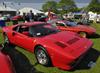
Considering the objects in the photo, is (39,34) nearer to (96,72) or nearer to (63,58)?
(63,58)

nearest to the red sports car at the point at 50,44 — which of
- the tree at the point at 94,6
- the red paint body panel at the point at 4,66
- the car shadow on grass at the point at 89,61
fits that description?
the car shadow on grass at the point at 89,61

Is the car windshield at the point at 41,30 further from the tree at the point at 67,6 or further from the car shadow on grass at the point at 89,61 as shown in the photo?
the tree at the point at 67,6

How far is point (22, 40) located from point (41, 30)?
764 mm

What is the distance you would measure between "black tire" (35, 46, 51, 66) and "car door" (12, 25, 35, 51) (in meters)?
0.41

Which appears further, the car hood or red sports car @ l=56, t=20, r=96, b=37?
red sports car @ l=56, t=20, r=96, b=37

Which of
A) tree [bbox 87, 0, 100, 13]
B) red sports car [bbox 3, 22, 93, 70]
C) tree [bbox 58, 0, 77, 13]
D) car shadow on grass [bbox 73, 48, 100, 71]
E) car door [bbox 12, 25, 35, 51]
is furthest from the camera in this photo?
tree [bbox 58, 0, 77, 13]

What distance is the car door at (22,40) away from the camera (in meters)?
7.14

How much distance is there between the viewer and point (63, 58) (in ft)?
19.0

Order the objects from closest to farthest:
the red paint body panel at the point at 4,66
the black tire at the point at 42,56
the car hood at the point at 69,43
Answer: the red paint body panel at the point at 4,66 → the car hood at the point at 69,43 → the black tire at the point at 42,56

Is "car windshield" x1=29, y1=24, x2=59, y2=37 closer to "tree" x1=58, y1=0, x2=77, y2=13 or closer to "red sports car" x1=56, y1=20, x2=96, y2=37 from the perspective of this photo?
"red sports car" x1=56, y1=20, x2=96, y2=37

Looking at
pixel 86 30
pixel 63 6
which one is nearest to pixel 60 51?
pixel 86 30

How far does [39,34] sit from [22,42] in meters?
0.77

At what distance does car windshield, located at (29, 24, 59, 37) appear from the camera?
7.36 m

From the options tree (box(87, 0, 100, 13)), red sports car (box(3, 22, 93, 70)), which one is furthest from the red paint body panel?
tree (box(87, 0, 100, 13))
